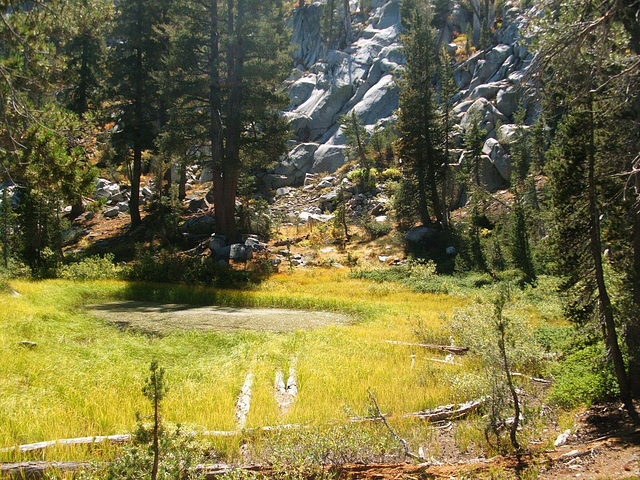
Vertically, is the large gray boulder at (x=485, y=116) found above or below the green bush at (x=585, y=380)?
above

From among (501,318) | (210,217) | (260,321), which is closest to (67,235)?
(210,217)

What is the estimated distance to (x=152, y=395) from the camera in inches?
135

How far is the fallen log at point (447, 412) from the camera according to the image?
6.15 meters

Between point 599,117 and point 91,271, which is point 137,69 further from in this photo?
point 599,117

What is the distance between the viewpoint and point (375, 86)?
56875 mm

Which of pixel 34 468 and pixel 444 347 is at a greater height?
pixel 34 468

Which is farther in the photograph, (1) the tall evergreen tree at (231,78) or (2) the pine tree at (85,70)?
(2) the pine tree at (85,70)

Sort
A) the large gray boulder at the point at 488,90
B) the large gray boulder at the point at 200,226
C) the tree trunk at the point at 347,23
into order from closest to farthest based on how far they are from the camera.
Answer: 1. the large gray boulder at the point at 200,226
2. the large gray boulder at the point at 488,90
3. the tree trunk at the point at 347,23

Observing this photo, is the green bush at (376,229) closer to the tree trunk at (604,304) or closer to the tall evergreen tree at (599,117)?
the tall evergreen tree at (599,117)

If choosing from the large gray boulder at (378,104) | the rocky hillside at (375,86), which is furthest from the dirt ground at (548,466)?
the large gray boulder at (378,104)

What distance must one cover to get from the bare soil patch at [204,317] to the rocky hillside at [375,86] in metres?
25.0

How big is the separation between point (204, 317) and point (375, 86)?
50.6m

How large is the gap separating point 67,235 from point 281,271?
718 inches

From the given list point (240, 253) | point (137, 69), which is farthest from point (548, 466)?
point (137, 69)
